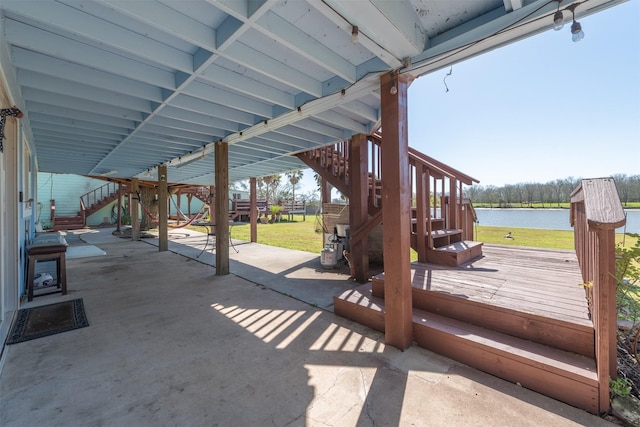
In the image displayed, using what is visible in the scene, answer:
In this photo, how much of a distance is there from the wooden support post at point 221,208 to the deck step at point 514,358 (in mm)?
3326

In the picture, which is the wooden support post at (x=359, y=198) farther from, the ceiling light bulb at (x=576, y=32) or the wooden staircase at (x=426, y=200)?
the ceiling light bulb at (x=576, y=32)

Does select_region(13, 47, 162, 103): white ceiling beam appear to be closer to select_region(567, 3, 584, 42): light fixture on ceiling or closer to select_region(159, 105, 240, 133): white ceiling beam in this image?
select_region(159, 105, 240, 133): white ceiling beam

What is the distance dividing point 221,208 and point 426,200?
143 inches

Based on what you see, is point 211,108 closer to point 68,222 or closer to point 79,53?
point 79,53

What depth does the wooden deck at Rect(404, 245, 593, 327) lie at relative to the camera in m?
2.02

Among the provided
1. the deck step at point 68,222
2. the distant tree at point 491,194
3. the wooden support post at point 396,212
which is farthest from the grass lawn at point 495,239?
the distant tree at point 491,194

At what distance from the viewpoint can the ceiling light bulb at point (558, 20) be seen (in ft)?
4.83

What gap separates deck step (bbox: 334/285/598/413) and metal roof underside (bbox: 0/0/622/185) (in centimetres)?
222

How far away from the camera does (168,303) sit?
3.34 meters

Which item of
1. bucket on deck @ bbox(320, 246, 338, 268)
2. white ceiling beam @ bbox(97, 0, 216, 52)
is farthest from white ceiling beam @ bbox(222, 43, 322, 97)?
bucket on deck @ bbox(320, 246, 338, 268)

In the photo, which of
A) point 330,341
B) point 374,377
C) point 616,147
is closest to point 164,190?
point 330,341

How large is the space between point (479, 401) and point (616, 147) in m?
6.47

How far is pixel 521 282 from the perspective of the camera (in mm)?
2596

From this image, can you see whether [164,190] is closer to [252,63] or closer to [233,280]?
[233,280]
